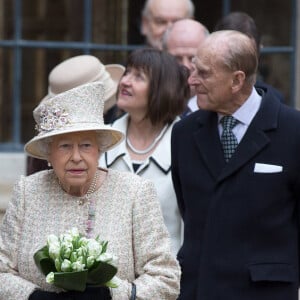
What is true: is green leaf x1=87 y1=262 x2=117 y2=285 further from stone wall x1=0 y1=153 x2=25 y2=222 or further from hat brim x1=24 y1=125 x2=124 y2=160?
stone wall x1=0 y1=153 x2=25 y2=222

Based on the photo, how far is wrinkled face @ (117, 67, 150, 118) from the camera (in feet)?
19.5

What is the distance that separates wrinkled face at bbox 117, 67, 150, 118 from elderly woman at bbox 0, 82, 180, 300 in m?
1.34

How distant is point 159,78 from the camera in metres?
5.96

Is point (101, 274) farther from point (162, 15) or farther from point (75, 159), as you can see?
point (162, 15)

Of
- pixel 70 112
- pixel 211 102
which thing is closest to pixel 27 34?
pixel 211 102

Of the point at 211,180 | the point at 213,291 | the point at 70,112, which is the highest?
the point at 70,112

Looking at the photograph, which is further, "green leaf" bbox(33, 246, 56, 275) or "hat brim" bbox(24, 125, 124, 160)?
"hat brim" bbox(24, 125, 124, 160)

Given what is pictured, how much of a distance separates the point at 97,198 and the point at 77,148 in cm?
19

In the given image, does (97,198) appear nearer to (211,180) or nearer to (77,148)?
(77,148)

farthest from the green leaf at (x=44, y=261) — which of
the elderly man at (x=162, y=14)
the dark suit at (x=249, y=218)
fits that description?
the elderly man at (x=162, y=14)

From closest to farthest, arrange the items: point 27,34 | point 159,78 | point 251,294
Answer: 1. point 251,294
2. point 159,78
3. point 27,34

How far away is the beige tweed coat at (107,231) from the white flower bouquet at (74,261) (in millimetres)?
158

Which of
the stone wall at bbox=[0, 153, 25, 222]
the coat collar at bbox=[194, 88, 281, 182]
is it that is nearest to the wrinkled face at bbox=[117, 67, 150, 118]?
the coat collar at bbox=[194, 88, 281, 182]

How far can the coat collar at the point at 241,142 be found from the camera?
5293 millimetres
